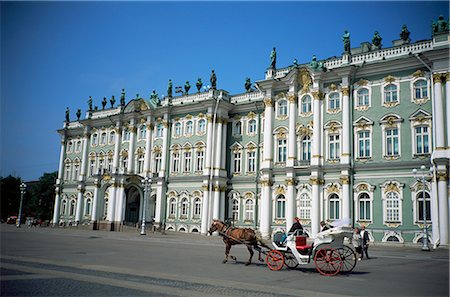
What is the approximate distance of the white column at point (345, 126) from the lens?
1481 inches

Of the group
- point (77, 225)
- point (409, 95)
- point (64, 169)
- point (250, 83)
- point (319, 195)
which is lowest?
point (77, 225)

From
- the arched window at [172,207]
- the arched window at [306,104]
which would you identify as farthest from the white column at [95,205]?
the arched window at [306,104]

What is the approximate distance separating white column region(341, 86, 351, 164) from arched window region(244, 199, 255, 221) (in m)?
12.2

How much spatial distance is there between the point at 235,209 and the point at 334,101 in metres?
16.3

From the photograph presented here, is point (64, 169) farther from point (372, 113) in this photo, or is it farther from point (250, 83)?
point (372, 113)

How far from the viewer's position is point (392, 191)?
3547 cm

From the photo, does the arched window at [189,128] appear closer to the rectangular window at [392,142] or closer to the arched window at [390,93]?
the arched window at [390,93]

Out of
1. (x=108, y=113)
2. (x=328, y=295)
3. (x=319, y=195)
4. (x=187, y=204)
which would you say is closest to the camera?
(x=328, y=295)

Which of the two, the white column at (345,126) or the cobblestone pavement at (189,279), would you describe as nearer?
the cobblestone pavement at (189,279)

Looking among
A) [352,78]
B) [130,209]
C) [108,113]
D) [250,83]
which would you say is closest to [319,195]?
[352,78]

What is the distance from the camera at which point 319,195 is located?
38750 mm

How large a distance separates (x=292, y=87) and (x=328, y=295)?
33.0 metres

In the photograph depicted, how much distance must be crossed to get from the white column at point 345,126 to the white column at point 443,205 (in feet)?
25.4

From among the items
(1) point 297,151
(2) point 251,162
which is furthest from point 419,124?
(2) point 251,162
